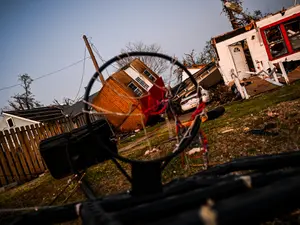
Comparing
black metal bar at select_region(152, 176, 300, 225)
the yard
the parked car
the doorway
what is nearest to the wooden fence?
the yard

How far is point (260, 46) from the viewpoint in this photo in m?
16.2

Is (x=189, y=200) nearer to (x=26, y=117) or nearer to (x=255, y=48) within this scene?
(x=255, y=48)

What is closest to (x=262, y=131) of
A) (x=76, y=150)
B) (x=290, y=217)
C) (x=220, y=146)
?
(x=220, y=146)

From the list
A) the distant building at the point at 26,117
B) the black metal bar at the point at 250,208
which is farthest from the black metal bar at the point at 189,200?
the distant building at the point at 26,117

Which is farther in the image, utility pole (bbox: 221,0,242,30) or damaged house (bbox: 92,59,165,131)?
utility pole (bbox: 221,0,242,30)

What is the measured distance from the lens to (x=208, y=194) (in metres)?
1.29

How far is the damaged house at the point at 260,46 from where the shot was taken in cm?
1518

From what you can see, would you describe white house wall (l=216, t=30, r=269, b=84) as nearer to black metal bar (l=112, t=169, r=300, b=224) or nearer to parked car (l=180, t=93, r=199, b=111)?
parked car (l=180, t=93, r=199, b=111)

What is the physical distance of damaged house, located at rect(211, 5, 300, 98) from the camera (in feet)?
49.8

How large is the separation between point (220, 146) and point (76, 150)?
3.79 metres

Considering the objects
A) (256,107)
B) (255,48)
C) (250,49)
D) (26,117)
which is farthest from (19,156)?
(26,117)

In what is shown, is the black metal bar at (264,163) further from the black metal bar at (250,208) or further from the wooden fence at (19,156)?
the wooden fence at (19,156)

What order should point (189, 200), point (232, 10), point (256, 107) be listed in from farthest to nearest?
1. point (232, 10)
2. point (256, 107)
3. point (189, 200)

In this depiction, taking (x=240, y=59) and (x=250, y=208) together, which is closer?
(x=250, y=208)
